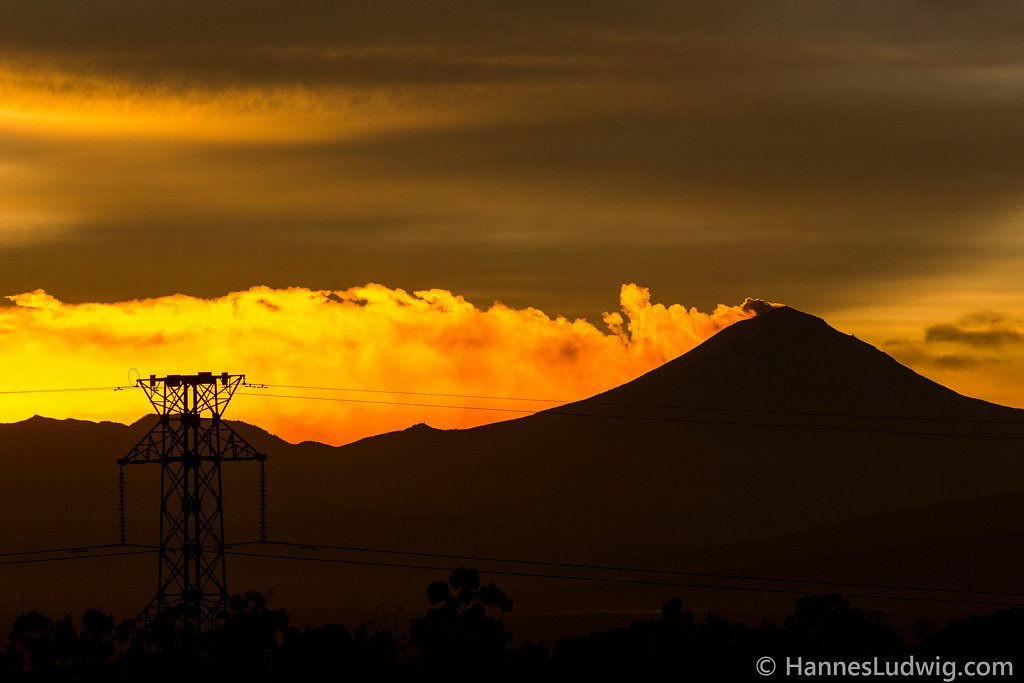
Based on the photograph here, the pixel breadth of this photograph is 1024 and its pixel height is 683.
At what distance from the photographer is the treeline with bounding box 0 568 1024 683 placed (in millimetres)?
133375

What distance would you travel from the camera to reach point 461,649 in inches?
5979

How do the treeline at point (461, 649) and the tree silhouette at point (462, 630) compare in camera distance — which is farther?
the tree silhouette at point (462, 630)

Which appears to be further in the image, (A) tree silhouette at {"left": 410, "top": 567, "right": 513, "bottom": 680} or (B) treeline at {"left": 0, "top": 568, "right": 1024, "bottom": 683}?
(A) tree silhouette at {"left": 410, "top": 567, "right": 513, "bottom": 680}

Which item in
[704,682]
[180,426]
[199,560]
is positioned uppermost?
[180,426]

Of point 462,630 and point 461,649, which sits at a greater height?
point 462,630

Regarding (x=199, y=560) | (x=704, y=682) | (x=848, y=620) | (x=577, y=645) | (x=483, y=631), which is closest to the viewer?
(x=199, y=560)

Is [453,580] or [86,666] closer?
[86,666]

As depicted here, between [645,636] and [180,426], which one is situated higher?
[180,426]

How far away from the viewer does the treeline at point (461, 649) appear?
133 metres

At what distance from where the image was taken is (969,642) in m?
148

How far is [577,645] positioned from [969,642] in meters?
33.0

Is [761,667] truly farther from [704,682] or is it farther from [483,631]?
[483,631]

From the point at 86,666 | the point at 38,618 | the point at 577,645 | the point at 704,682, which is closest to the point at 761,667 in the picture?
the point at 704,682

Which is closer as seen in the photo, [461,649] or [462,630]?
[461,649]
